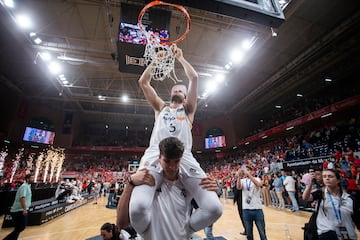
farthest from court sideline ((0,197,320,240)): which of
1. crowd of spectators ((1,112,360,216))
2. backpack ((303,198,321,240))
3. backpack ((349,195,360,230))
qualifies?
backpack ((349,195,360,230))

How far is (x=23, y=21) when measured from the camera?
310 inches

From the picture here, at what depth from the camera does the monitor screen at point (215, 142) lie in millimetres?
20656

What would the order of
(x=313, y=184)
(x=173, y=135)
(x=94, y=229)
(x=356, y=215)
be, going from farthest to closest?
1. (x=94, y=229)
2. (x=313, y=184)
3. (x=356, y=215)
4. (x=173, y=135)

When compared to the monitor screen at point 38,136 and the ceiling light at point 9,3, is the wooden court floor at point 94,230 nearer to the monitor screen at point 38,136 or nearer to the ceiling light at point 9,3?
the ceiling light at point 9,3

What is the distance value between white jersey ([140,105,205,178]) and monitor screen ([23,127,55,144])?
66.6ft

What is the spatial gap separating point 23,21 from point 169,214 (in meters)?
10.5

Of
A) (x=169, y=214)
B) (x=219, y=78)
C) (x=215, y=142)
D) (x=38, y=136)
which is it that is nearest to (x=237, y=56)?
(x=219, y=78)

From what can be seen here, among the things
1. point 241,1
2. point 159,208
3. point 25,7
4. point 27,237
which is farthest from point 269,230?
point 25,7

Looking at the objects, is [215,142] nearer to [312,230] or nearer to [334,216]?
[312,230]

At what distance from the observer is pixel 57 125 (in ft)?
64.1

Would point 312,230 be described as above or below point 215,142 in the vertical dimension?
below

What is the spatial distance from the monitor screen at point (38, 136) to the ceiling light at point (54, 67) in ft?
31.6

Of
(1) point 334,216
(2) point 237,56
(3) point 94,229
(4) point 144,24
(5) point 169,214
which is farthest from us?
(2) point 237,56

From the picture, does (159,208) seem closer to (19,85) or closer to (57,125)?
(19,85)
